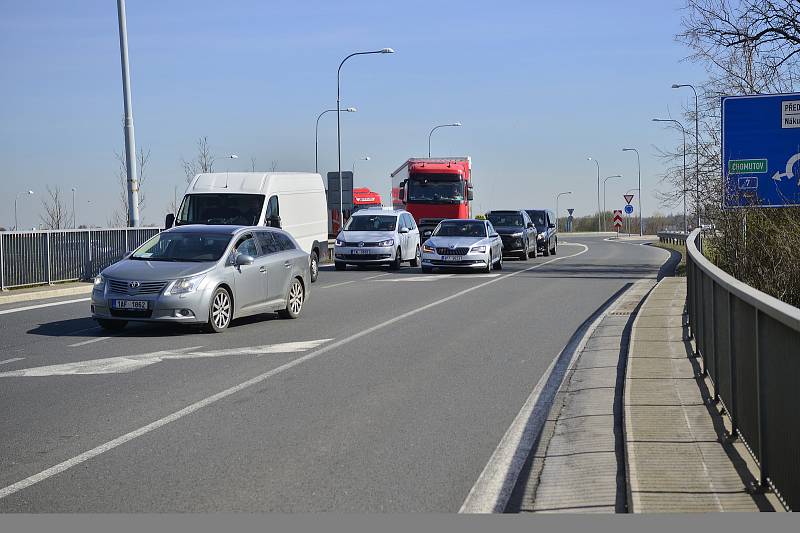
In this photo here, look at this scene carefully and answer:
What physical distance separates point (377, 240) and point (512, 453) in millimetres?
25205

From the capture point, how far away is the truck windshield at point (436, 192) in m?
44.5

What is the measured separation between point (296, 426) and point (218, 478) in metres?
1.69

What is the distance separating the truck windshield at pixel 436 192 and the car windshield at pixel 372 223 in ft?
35.0

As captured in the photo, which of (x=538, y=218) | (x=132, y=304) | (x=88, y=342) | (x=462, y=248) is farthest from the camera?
(x=538, y=218)

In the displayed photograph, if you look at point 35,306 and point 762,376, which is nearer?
point 762,376

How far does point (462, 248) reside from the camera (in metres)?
30.4

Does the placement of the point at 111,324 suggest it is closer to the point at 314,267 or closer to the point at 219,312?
the point at 219,312

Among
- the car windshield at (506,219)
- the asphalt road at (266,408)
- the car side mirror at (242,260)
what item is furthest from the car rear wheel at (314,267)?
the car windshield at (506,219)

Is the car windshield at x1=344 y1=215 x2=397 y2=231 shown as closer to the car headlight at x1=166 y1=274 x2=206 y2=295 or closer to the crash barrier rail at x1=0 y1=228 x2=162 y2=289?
the crash barrier rail at x1=0 y1=228 x2=162 y2=289

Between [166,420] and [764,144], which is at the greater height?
[764,144]

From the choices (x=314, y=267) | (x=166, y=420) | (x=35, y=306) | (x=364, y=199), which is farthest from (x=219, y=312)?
(x=364, y=199)

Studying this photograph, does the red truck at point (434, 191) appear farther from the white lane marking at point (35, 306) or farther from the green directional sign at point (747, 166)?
the green directional sign at point (747, 166)

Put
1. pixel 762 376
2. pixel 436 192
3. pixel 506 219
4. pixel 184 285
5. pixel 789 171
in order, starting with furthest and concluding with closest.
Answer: pixel 436 192
pixel 506 219
pixel 789 171
pixel 184 285
pixel 762 376

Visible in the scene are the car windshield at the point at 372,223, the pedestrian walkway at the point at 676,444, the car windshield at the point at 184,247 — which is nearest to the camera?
the pedestrian walkway at the point at 676,444
